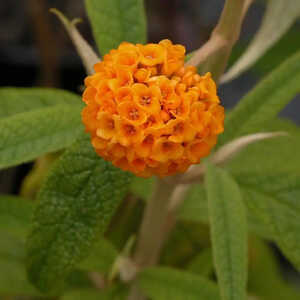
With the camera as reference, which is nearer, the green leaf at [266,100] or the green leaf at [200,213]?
the green leaf at [266,100]

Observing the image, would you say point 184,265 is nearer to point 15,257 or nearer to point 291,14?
point 15,257

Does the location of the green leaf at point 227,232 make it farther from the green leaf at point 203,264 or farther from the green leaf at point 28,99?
the green leaf at point 203,264

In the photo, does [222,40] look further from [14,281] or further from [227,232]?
[14,281]

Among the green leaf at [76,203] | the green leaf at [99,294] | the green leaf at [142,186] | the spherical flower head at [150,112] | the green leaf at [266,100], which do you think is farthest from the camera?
the green leaf at [142,186]

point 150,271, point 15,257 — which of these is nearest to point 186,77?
point 150,271

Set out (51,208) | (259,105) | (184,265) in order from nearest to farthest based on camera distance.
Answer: (51,208)
(259,105)
(184,265)

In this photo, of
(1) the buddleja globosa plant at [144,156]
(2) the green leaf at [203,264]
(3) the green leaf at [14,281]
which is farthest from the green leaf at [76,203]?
(2) the green leaf at [203,264]

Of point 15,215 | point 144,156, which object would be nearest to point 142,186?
point 15,215
